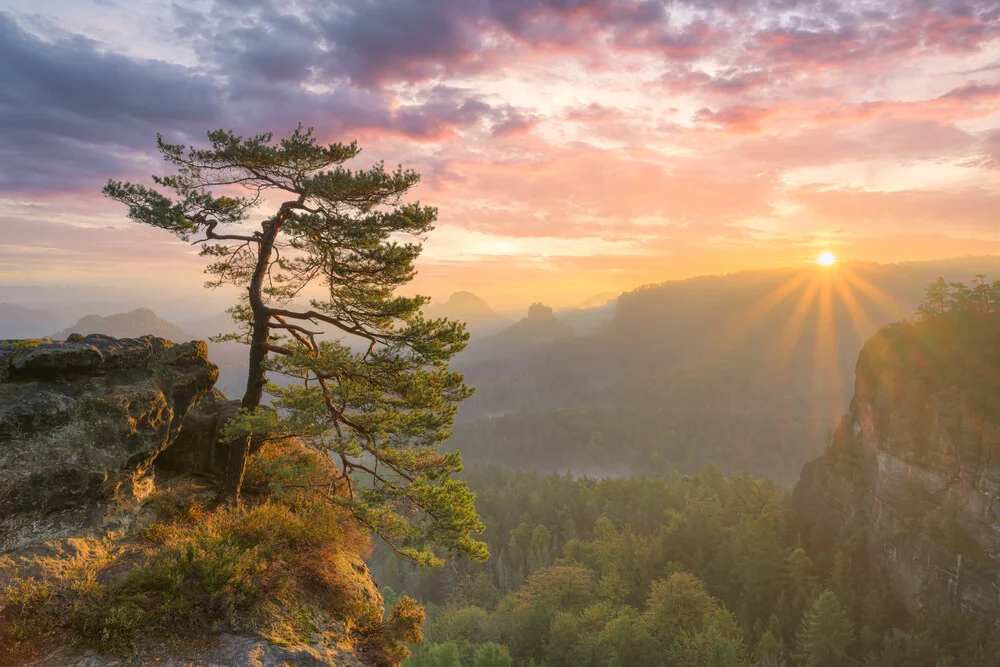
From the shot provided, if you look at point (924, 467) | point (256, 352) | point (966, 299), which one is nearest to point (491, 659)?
point (256, 352)

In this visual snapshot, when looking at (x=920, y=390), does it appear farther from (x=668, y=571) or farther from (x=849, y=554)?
(x=668, y=571)

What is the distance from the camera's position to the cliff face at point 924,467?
49.2 m

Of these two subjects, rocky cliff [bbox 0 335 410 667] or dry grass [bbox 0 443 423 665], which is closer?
dry grass [bbox 0 443 423 665]

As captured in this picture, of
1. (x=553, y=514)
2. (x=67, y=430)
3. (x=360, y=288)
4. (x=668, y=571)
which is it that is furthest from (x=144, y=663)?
(x=553, y=514)

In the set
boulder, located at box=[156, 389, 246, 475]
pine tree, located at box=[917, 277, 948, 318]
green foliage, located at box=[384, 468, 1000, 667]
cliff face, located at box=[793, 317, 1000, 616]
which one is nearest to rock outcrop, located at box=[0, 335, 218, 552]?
boulder, located at box=[156, 389, 246, 475]

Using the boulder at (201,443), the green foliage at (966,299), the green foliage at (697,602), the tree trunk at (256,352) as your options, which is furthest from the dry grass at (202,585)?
the green foliage at (966,299)

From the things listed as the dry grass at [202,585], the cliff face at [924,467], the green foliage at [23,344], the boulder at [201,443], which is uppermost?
the green foliage at [23,344]

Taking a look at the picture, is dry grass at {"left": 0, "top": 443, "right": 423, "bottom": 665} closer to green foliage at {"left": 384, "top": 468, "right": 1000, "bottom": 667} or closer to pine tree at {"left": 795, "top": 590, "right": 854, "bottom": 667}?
green foliage at {"left": 384, "top": 468, "right": 1000, "bottom": 667}

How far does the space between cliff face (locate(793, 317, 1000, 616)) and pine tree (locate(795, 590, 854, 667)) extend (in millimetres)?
13293

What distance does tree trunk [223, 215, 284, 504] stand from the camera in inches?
595

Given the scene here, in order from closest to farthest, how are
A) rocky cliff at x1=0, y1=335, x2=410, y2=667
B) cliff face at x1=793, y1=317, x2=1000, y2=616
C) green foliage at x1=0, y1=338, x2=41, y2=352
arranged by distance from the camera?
rocky cliff at x1=0, y1=335, x2=410, y2=667
green foliage at x1=0, y1=338, x2=41, y2=352
cliff face at x1=793, y1=317, x2=1000, y2=616

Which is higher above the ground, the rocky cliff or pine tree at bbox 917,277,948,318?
pine tree at bbox 917,277,948,318

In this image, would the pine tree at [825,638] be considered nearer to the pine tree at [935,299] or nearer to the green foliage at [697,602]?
the green foliage at [697,602]

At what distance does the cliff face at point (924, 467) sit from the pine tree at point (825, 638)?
43.6 ft
